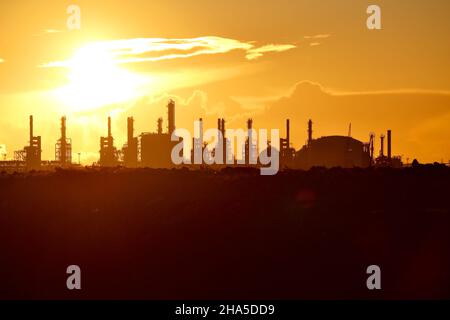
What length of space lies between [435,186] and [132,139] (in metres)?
62.4

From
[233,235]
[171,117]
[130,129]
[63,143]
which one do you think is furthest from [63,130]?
[233,235]

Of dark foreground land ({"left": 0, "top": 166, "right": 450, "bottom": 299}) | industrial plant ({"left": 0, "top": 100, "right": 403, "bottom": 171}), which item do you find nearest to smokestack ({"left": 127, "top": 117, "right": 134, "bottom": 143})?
industrial plant ({"left": 0, "top": 100, "right": 403, "bottom": 171})

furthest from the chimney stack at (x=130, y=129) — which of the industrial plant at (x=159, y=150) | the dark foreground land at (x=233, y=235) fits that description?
the dark foreground land at (x=233, y=235)

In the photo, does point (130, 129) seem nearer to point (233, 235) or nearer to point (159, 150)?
point (159, 150)

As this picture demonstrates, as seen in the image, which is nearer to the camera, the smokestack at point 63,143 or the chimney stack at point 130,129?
the chimney stack at point 130,129

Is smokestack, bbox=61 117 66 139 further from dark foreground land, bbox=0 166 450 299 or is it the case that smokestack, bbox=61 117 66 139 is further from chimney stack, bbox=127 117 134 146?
dark foreground land, bbox=0 166 450 299

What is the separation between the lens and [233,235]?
33.4 m

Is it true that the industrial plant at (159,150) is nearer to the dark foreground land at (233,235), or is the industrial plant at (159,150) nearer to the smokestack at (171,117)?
the smokestack at (171,117)

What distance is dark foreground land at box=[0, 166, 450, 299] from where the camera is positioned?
96.6 feet

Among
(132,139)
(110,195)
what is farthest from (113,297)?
(132,139)

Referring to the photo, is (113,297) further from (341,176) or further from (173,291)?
(341,176)

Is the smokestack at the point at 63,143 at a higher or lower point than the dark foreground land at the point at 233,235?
higher

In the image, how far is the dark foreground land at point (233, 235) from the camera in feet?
96.6

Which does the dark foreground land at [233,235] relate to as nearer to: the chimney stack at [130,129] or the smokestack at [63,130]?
the chimney stack at [130,129]
